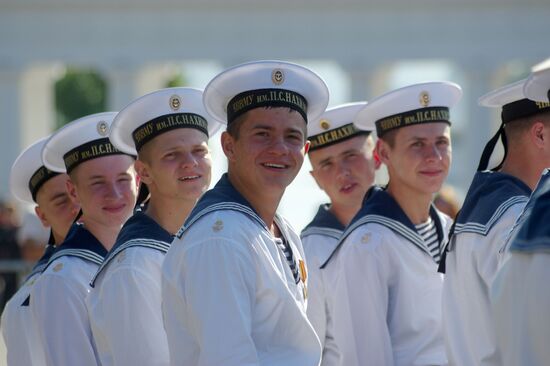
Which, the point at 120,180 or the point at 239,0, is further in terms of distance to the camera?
the point at 239,0

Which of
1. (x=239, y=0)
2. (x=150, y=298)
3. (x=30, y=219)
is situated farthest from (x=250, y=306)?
(x=239, y=0)

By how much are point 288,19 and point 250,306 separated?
1438 inches

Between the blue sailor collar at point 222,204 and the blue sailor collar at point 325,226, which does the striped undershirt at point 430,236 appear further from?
the blue sailor collar at point 222,204

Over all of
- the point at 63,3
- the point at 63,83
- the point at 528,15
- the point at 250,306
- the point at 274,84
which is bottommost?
the point at 250,306

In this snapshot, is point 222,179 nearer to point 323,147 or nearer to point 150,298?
point 150,298

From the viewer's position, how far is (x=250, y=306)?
4.55 metres

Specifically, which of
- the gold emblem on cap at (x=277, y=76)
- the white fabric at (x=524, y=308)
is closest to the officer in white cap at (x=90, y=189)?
the gold emblem on cap at (x=277, y=76)

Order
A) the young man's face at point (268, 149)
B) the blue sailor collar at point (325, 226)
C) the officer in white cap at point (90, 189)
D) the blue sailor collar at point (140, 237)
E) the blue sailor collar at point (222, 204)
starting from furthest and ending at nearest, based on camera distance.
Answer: the blue sailor collar at point (325, 226) → the officer in white cap at point (90, 189) → the blue sailor collar at point (140, 237) → the young man's face at point (268, 149) → the blue sailor collar at point (222, 204)

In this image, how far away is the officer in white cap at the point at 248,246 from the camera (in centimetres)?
A: 450

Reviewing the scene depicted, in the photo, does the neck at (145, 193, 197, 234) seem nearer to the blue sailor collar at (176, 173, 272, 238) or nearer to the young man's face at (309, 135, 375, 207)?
the blue sailor collar at (176, 173, 272, 238)

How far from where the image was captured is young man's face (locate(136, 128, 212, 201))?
5977 millimetres

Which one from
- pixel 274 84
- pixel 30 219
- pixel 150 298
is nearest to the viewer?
pixel 274 84

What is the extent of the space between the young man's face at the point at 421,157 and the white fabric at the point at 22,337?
2.03 metres

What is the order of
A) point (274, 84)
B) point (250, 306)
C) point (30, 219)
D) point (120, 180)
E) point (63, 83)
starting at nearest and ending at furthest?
point (250, 306) < point (274, 84) < point (120, 180) < point (30, 219) < point (63, 83)
